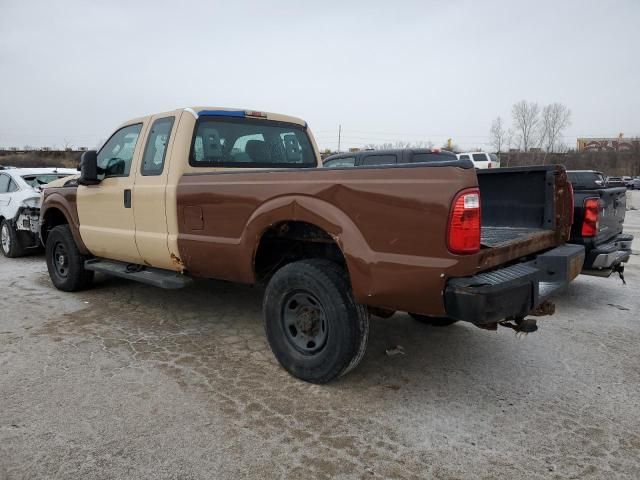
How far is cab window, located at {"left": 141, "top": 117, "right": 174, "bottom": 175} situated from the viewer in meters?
4.34

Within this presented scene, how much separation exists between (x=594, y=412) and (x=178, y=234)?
10.8 ft

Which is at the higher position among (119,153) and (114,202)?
(119,153)

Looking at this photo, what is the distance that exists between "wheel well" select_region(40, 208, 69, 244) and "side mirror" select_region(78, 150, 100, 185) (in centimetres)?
140

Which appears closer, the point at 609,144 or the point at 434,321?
the point at 434,321

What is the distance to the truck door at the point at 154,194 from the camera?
423 cm

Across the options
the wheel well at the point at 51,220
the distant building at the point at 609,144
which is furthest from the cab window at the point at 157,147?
the distant building at the point at 609,144

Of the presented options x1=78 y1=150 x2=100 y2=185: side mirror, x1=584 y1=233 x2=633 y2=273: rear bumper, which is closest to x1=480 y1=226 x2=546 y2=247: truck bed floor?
x1=584 y1=233 x2=633 y2=273: rear bumper

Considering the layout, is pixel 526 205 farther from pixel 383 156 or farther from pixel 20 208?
pixel 20 208

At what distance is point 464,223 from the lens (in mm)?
2586

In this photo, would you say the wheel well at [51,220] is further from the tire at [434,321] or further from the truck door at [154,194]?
the tire at [434,321]

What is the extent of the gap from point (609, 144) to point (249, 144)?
8270cm

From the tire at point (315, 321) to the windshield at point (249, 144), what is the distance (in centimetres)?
158

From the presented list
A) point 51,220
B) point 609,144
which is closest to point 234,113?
point 51,220

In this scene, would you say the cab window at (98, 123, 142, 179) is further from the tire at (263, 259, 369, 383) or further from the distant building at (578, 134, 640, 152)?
the distant building at (578, 134, 640, 152)
